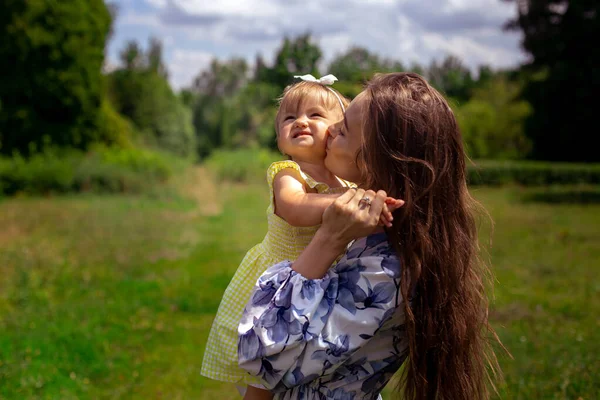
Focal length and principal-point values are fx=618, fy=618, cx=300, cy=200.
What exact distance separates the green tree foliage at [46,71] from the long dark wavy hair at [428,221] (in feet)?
65.4

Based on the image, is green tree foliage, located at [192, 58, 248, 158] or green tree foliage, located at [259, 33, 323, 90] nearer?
green tree foliage, located at [259, 33, 323, 90]

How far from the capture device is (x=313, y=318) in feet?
5.68

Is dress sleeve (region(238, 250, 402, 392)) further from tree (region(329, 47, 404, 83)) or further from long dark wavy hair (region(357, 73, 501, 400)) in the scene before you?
tree (region(329, 47, 404, 83))

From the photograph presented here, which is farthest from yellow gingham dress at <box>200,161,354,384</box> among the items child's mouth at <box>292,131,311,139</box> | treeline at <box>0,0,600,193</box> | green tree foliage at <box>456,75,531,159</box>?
green tree foliage at <box>456,75,531,159</box>

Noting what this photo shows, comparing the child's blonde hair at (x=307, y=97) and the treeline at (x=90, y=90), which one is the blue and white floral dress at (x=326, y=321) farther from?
the treeline at (x=90, y=90)

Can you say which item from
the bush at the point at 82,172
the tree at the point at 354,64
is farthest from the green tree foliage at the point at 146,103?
the tree at the point at 354,64

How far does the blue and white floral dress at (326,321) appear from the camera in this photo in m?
1.72

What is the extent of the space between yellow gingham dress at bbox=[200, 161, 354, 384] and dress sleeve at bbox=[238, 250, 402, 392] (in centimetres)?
30

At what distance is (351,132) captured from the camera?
1.89 metres

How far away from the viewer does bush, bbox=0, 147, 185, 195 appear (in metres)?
18.2

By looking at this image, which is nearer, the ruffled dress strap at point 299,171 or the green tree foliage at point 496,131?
the ruffled dress strap at point 299,171

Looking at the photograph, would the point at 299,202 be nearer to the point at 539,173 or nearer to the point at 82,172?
the point at 82,172

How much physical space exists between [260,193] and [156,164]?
382 cm

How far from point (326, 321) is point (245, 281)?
0.52m
